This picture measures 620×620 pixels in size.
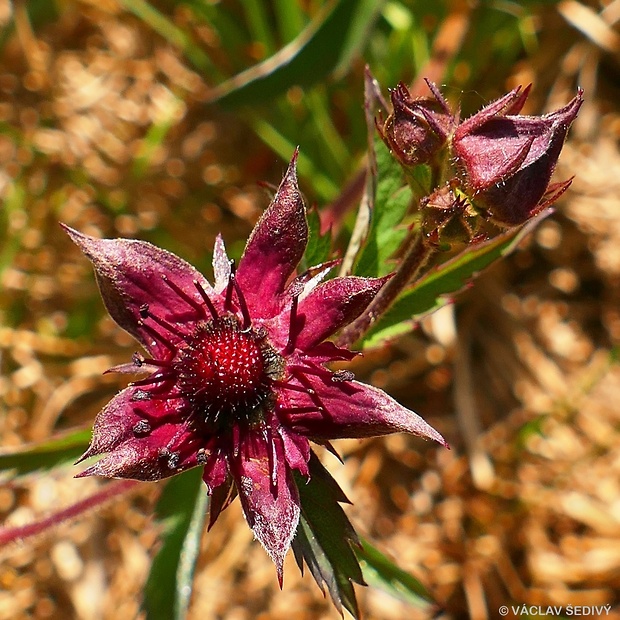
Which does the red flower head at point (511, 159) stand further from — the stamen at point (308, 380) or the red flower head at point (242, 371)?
the stamen at point (308, 380)

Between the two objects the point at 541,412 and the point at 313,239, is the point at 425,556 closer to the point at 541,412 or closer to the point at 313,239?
the point at 541,412

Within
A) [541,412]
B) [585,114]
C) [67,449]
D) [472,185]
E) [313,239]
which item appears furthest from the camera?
[585,114]

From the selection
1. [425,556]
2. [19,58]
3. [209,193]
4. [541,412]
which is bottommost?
[425,556]

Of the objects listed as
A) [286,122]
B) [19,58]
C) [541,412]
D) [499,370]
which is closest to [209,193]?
[286,122]

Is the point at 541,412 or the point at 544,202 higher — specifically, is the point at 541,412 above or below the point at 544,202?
below

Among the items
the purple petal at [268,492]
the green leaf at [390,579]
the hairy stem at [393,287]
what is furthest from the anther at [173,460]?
the green leaf at [390,579]

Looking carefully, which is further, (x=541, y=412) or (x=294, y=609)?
(x=541, y=412)

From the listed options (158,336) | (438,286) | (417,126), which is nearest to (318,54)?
(438,286)
